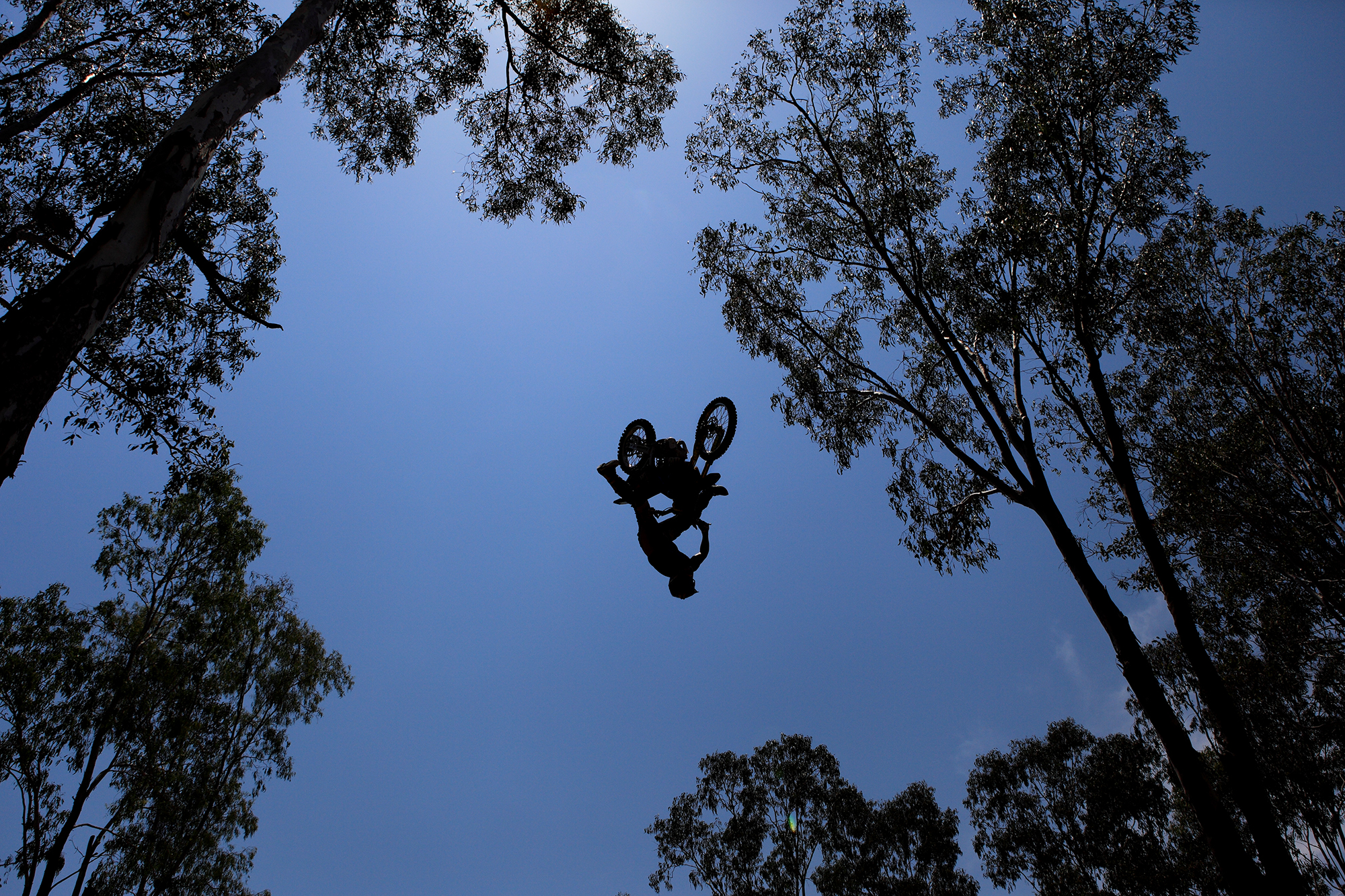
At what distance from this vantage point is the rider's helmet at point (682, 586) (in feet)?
20.9

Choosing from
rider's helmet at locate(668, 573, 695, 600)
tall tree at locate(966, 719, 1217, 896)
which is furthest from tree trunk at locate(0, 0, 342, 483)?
tall tree at locate(966, 719, 1217, 896)

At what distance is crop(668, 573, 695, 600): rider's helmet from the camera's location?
20.9 ft

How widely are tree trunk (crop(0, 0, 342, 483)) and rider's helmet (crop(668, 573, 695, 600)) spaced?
4878mm

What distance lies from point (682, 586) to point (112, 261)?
5.12 metres

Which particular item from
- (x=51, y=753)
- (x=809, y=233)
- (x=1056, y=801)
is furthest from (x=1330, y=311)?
(x=51, y=753)

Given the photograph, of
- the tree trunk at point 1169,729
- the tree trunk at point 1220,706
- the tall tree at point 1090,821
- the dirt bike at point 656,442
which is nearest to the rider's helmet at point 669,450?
the dirt bike at point 656,442

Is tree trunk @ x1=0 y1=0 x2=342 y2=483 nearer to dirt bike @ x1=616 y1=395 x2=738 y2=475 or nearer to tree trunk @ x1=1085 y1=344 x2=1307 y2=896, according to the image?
dirt bike @ x1=616 y1=395 x2=738 y2=475

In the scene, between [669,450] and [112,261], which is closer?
[112,261]

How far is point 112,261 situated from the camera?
3.80 metres

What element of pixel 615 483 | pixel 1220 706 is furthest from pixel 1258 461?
pixel 615 483

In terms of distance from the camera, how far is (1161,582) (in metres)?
7.68

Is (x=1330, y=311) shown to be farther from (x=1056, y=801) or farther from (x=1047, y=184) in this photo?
(x=1056, y=801)

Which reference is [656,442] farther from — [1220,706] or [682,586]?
[1220,706]

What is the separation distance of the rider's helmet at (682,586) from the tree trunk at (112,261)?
488cm
